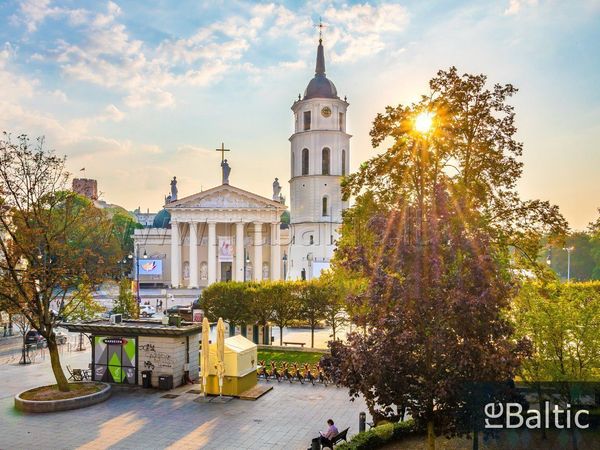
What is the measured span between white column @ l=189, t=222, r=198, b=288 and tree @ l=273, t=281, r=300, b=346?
4159 centimetres

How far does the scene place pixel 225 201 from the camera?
253ft

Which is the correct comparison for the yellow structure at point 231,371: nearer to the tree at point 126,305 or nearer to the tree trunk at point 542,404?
the tree trunk at point 542,404

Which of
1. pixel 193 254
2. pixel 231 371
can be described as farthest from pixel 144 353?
pixel 193 254

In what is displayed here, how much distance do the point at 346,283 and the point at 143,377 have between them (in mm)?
14510

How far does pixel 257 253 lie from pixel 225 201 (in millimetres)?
8461

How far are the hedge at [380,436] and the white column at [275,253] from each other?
61.5 meters

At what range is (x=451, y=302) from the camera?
39.2 feet

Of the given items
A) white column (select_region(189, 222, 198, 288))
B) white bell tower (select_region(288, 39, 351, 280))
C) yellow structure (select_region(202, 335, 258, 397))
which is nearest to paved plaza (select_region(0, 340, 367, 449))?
yellow structure (select_region(202, 335, 258, 397))

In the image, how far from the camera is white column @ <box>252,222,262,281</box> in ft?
254

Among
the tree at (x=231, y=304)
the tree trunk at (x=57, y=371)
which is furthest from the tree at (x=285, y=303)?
the tree trunk at (x=57, y=371)

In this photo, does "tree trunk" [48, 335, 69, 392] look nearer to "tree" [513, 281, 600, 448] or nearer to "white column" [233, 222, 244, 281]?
"tree" [513, 281, 600, 448]

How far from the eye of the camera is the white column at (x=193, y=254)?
254 ft

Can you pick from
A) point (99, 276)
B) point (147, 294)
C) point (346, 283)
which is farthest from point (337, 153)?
point (99, 276)

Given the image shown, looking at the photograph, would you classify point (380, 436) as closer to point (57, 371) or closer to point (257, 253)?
point (57, 371)
